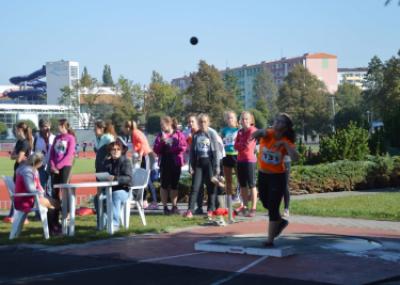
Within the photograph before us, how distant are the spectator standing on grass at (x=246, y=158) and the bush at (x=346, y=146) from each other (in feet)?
27.1

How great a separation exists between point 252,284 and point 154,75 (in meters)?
86.5

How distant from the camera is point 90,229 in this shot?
11680 mm

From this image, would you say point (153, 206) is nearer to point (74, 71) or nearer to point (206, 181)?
point (206, 181)

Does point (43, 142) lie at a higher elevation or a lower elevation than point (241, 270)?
higher

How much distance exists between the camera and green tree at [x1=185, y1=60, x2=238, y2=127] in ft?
257

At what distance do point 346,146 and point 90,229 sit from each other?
10921mm

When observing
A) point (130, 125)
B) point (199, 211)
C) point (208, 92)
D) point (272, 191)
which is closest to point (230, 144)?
point (199, 211)

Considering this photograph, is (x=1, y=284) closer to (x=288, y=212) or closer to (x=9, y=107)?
(x=288, y=212)

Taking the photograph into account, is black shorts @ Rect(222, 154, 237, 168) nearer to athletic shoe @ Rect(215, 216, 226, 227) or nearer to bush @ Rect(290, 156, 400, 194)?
athletic shoe @ Rect(215, 216, 226, 227)

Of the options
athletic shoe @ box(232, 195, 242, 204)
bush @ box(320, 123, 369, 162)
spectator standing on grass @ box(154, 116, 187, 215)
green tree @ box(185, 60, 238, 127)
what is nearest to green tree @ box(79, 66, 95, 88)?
green tree @ box(185, 60, 238, 127)

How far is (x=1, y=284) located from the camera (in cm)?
742

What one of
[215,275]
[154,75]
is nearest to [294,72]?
[154,75]

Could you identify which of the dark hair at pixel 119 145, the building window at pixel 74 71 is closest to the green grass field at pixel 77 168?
the dark hair at pixel 119 145

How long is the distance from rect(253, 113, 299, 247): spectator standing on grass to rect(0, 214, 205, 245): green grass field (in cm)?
269
